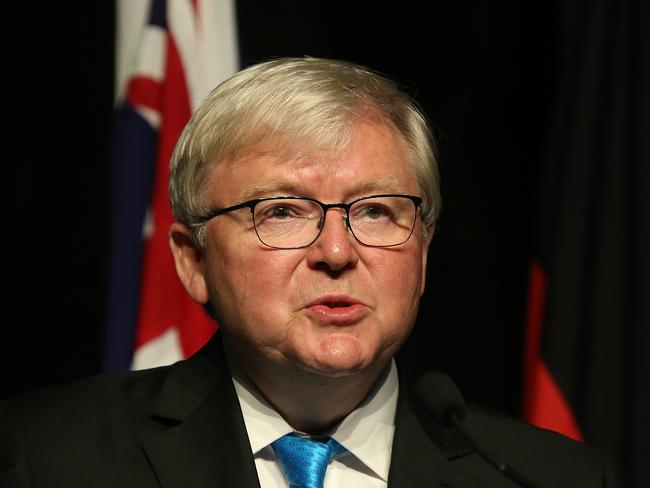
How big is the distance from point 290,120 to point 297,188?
15 cm

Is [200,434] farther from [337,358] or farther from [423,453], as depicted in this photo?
[423,453]

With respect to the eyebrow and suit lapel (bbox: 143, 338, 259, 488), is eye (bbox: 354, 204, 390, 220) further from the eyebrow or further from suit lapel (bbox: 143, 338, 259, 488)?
suit lapel (bbox: 143, 338, 259, 488)

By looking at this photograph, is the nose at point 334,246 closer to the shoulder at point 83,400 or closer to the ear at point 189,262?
the ear at point 189,262

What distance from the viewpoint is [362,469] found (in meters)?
2.23

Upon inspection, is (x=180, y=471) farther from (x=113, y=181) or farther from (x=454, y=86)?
(x=454, y=86)

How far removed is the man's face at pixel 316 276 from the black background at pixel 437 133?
133 centimetres

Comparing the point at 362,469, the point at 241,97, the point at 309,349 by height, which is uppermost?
the point at 241,97

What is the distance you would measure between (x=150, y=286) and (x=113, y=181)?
13.4 inches

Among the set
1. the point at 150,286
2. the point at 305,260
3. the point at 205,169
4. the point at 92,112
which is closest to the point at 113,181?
the point at 150,286

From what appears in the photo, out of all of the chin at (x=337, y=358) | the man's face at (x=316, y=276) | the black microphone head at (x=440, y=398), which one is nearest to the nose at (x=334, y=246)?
the man's face at (x=316, y=276)

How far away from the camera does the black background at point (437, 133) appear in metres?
3.54

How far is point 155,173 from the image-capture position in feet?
10.2

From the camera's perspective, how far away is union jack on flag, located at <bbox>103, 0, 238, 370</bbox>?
3.06m

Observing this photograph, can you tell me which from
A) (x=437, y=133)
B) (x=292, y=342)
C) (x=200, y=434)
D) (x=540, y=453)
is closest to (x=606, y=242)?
(x=437, y=133)
